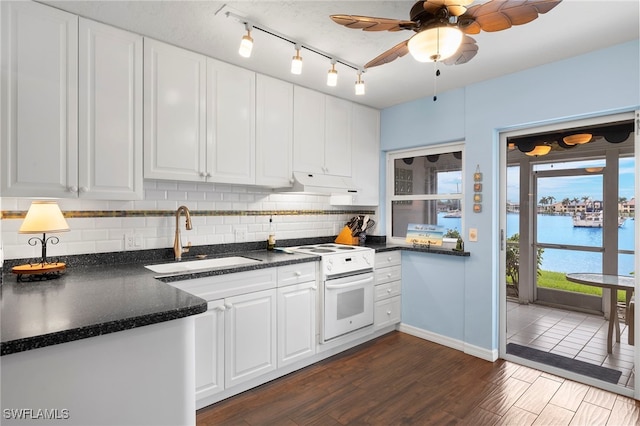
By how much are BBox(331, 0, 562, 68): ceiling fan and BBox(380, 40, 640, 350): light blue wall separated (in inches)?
56.7

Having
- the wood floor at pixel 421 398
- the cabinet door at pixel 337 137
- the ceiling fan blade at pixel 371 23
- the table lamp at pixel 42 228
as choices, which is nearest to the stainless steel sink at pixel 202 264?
the table lamp at pixel 42 228

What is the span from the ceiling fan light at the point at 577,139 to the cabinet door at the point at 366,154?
184 cm

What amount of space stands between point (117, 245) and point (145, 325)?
1458mm

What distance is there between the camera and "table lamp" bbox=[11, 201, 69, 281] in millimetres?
1911

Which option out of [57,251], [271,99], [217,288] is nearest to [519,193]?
[271,99]

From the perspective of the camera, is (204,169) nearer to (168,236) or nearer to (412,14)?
(168,236)

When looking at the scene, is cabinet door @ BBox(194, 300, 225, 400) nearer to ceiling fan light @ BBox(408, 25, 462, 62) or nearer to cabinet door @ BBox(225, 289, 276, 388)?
cabinet door @ BBox(225, 289, 276, 388)

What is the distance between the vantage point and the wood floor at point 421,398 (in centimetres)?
225

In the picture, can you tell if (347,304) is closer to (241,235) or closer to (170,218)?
(241,235)

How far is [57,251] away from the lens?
226 cm

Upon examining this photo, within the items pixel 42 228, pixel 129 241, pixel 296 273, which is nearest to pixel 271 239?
pixel 296 273

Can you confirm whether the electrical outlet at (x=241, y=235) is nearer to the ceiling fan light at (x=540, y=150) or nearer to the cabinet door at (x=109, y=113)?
the cabinet door at (x=109, y=113)

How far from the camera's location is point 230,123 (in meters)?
2.77

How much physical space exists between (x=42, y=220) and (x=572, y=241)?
3793mm
